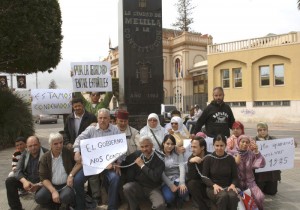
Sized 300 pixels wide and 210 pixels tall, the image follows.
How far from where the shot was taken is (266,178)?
6.26m

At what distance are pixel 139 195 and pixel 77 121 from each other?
6.21 feet

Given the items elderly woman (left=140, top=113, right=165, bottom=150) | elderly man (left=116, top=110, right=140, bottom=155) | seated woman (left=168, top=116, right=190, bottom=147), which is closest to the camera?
elderly man (left=116, top=110, right=140, bottom=155)

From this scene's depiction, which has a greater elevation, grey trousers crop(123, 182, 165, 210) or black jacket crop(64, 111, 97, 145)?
black jacket crop(64, 111, 97, 145)

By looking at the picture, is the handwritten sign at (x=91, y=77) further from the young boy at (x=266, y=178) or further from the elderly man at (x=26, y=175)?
the young boy at (x=266, y=178)

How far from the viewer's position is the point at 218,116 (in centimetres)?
655

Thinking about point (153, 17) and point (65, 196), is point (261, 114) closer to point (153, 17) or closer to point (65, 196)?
point (153, 17)

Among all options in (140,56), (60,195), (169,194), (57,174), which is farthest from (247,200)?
(140,56)

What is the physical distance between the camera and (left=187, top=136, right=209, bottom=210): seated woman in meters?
5.27

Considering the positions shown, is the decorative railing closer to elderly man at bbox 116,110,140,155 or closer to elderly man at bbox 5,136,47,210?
elderly man at bbox 116,110,140,155

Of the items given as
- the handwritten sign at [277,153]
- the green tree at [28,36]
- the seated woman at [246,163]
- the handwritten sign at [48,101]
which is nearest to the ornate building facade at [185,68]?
the green tree at [28,36]

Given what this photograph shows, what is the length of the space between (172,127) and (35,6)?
33.4 feet

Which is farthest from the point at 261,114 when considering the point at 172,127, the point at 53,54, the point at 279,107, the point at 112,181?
the point at 112,181

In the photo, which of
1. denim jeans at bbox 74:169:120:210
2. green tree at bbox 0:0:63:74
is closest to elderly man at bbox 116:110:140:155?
denim jeans at bbox 74:169:120:210

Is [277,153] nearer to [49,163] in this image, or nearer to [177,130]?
[177,130]
